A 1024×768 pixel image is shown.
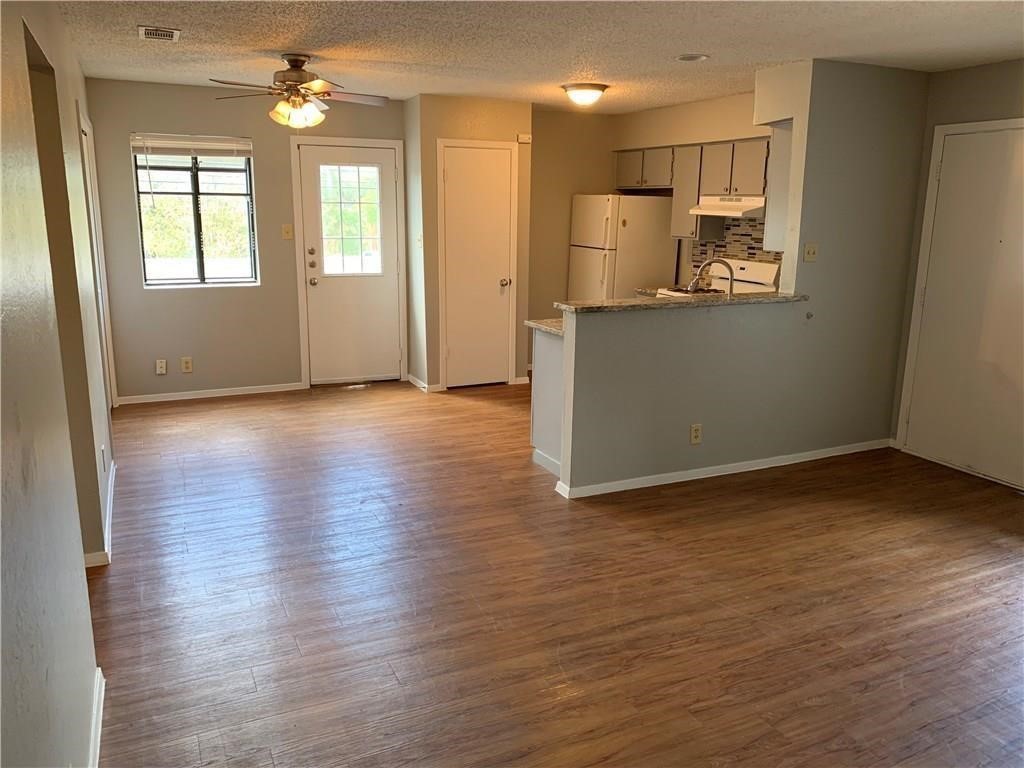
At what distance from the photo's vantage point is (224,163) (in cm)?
582

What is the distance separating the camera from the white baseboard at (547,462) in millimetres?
4492

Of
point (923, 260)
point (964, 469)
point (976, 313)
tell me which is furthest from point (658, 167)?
point (964, 469)

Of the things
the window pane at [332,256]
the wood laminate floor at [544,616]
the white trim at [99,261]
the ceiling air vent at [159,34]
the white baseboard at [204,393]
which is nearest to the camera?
the wood laminate floor at [544,616]

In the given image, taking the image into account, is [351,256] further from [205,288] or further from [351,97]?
[351,97]

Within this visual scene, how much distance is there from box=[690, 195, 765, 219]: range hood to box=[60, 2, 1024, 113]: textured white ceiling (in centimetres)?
82

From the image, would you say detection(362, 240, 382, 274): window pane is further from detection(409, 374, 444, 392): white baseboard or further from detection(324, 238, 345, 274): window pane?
detection(409, 374, 444, 392): white baseboard

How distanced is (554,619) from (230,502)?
2.01 m

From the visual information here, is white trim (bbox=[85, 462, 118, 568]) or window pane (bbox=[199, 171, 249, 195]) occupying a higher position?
window pane (bbox=[199, 171, 249, 195])

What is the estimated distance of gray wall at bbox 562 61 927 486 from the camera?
4148 millimetres

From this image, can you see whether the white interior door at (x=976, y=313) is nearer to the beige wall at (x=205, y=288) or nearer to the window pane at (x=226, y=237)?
the beige wall at (x=205, y=288)

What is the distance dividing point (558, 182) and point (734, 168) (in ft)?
5.77

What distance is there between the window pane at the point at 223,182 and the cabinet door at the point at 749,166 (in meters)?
3.84

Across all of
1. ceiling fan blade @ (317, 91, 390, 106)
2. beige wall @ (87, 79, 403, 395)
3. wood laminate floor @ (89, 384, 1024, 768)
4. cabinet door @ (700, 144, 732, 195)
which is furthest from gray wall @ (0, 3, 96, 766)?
cabinet door @ (700, 144, 732, 195)

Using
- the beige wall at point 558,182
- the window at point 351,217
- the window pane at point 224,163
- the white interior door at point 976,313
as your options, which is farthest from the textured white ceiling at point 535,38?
the beige wall at point 558,182
